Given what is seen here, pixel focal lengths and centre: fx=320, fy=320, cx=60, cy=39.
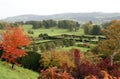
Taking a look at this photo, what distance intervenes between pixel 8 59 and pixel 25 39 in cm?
430

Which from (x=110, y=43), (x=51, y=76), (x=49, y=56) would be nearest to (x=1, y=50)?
(x=49, y=56)

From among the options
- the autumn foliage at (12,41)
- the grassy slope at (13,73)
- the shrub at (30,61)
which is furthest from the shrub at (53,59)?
the autumn foliage at (12,41)

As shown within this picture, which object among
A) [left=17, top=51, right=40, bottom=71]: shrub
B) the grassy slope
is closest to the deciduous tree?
the grassy slope

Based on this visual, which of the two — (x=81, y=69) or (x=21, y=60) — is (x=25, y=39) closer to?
(x=21, y=60)

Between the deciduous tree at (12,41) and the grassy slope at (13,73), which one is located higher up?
the deciduous tree at (12,41)

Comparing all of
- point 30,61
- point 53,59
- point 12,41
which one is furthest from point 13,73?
point 53,59

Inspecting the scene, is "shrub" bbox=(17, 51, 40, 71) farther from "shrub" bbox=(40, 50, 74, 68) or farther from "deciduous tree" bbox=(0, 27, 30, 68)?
"deciduous tree" bbox=(0, 27, 30, 68)

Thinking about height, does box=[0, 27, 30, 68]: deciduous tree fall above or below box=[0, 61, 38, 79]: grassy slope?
above

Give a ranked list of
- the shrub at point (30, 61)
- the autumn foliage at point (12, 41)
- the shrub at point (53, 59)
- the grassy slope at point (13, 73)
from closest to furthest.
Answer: the grassy slope at point (13, 73)
the autumn foliage at point (12, 41)
the shrub at point (53, 59)
the shrub at point (30, 61)

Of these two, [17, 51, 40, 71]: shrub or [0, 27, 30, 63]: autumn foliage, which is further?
[17, 51, 40, 71]: shrub

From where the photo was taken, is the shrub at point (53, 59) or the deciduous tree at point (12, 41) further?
the shrub at point (53, 59)

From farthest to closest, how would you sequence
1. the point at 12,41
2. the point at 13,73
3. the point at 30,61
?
the point at 30,61, the point at 12,41, the point at 13,73

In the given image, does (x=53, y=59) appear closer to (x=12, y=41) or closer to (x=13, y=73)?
(x=12, y=41)

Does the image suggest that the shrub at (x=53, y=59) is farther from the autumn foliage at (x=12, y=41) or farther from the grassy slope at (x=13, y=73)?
the autumn foliage at (x=12, y=41)
